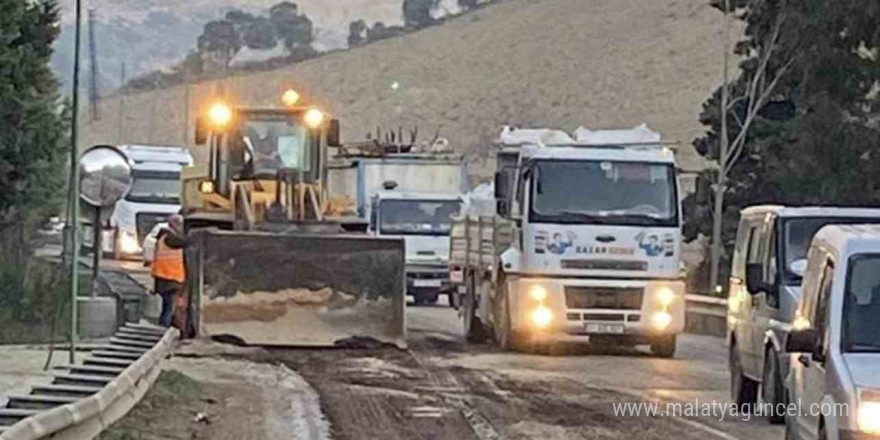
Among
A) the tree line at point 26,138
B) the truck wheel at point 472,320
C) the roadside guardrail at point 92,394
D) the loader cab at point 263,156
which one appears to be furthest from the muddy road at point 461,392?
the tree line at point 26,138

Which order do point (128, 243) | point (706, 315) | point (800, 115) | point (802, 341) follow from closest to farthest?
1. point (802, 341)
2. point (706, 315)
3. point (800, 115)
4. point (128, 243)

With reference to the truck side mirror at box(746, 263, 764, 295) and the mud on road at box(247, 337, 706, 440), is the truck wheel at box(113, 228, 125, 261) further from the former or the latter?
the truck side mirror at box(746, 263, 764, 295)

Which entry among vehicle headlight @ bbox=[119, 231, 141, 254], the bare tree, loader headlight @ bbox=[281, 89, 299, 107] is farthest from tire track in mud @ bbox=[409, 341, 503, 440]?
vehicle headlight @ bbox=[119, 231, 141, 254]

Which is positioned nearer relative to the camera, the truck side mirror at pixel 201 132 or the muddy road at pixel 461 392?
the muddy road at pixel 461 392

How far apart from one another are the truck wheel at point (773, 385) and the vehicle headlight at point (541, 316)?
8.16 m

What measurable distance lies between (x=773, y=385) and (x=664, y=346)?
8927 mm

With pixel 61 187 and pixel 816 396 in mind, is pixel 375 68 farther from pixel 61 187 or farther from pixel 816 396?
pixel 816 396

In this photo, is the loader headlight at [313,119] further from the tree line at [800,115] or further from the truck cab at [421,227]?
the truck cab at [421,227]

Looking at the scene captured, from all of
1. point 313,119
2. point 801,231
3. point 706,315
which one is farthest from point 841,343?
point 706,315

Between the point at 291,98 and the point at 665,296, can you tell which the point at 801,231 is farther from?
the point at 291,98

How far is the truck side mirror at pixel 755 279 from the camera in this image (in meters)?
17.1

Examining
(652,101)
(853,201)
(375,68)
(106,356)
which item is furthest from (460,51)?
A: (106,356)

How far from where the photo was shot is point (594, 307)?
974 inches

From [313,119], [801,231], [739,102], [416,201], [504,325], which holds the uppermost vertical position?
[739,102]
